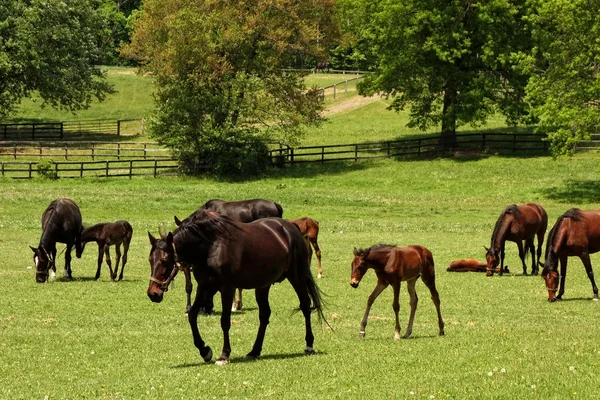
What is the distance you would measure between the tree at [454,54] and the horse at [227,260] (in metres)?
46.8

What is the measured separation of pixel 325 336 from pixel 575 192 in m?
38.4

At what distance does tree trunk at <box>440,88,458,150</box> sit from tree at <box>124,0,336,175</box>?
27.4 feet

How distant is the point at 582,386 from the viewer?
12.6 metres

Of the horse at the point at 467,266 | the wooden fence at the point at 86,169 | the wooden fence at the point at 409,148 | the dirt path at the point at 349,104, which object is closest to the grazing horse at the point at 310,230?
the horse at the point at 467,266

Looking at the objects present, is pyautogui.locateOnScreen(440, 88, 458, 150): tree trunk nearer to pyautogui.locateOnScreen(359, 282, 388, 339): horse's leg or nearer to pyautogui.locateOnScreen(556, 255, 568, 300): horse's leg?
pyautogui.locateOnScreen(556, 255, 568, 300): horse's leg

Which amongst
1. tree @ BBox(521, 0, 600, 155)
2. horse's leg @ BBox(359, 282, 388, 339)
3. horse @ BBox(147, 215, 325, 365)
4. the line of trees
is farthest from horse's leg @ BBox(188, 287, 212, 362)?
the line of trees

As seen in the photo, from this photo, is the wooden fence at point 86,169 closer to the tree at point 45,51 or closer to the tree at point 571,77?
the tree at point 45,51

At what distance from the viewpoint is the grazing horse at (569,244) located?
2292 centimetres

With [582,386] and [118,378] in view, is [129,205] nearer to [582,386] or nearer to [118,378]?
[118,378]

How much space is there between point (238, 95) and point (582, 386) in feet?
159

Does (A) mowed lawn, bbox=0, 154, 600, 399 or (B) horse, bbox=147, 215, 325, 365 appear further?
(B) horse, bbox=147, 215, 325, 365

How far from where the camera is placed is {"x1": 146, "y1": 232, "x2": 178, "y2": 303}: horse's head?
47.0 feet

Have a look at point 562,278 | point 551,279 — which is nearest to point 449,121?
point 562,278

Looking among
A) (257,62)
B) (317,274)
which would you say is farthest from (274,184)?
(317,274)
